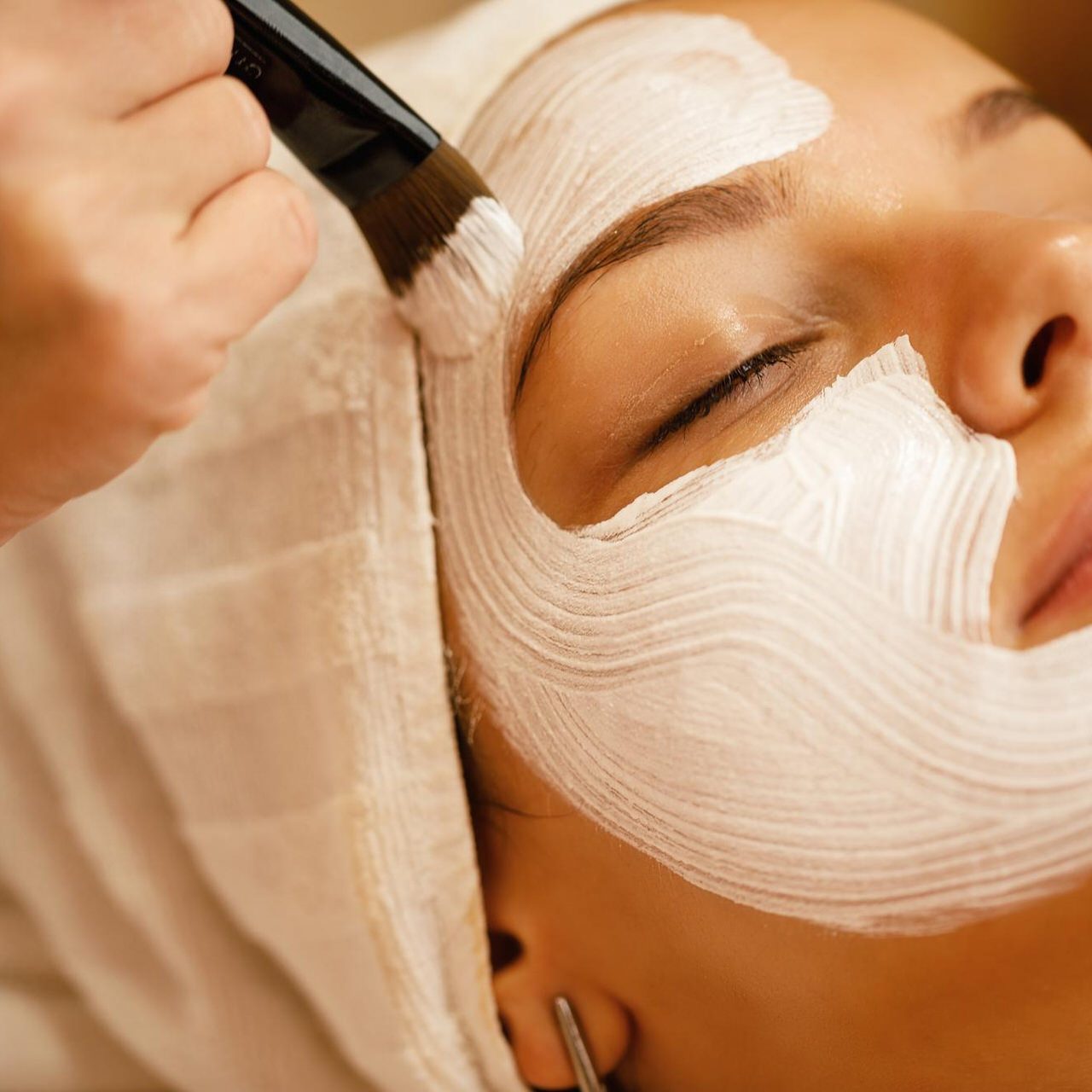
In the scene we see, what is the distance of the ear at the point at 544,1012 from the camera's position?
0.83 metres

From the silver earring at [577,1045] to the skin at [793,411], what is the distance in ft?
0.05

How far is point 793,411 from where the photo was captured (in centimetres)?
69

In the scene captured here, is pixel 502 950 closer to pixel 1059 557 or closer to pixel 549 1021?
pixel 549 1021

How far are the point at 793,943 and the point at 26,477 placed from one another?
514 mm

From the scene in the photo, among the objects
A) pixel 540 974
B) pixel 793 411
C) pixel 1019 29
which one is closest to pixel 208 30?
pixel 793 411

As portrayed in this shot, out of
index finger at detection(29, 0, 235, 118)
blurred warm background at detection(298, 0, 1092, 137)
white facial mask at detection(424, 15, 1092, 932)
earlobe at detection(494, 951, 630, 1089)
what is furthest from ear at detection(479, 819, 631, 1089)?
blurred warm background at detection(298, 0, 1092, 137)

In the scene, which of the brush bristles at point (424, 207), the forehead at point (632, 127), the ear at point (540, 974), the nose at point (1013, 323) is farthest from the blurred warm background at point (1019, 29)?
→ the ear at point (540, 974)

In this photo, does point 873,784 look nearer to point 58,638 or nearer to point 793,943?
point 793,943

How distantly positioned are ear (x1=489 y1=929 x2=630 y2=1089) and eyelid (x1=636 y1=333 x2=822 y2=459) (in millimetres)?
398

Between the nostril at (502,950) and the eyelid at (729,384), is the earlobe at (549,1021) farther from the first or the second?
the eyelid at (729,384)

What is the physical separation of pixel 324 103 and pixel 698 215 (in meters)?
0.24

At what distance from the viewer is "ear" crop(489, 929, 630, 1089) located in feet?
2.73

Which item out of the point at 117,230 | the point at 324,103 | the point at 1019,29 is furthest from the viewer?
the point at 1019,29

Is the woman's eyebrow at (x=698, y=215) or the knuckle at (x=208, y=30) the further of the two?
the woman's eyebrow at (x=698, y=215)
